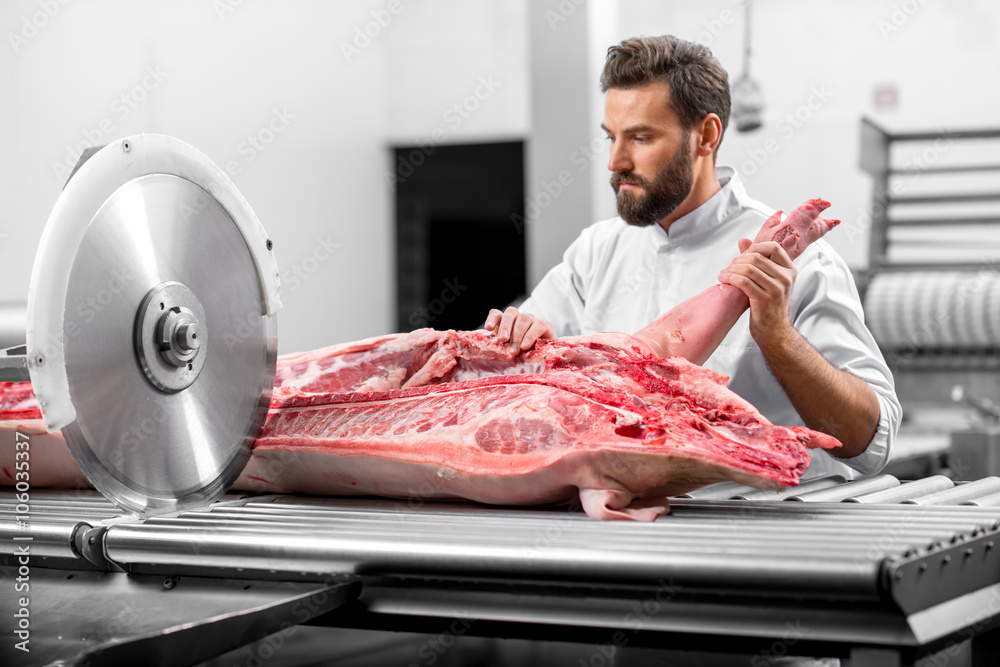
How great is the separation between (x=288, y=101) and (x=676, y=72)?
13.9 ft

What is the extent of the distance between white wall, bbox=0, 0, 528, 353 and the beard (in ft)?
9.29

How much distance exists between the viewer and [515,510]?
1.32 metres

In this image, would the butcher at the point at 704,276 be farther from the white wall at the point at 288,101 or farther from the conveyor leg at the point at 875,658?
the white wall at the point at 288,101

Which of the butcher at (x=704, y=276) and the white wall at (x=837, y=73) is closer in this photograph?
the butcher at (x=704, y=276)

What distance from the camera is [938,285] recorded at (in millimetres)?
3842

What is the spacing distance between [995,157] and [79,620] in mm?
4322

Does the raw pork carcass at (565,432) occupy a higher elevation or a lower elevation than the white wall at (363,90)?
lower

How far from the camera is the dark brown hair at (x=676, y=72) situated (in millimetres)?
2164

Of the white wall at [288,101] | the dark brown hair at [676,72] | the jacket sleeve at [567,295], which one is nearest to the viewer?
the dark brown hair at [676,72]

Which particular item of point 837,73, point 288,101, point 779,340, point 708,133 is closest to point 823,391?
point 779,340

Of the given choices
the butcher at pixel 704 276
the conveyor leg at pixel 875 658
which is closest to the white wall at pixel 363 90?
the butcher at pixel 704 276

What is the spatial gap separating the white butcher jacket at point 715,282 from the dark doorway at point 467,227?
3.63 m

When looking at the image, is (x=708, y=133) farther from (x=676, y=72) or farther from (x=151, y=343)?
(x=151, y=343)

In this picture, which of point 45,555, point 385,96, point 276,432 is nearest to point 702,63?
point 276,432
